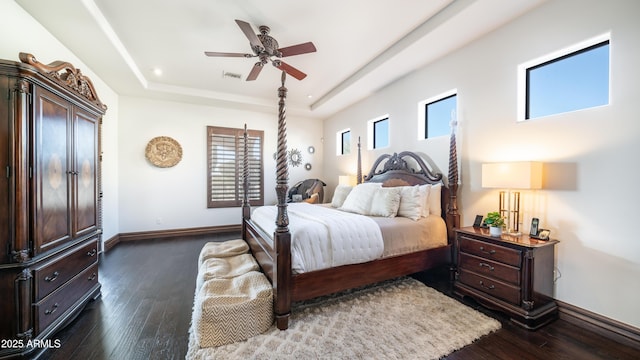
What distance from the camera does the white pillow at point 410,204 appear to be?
118 inches

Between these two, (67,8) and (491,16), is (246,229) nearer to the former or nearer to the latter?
(67,8)

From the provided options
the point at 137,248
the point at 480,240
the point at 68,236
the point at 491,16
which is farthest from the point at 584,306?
the point at 137,248

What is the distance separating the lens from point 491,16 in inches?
99.3

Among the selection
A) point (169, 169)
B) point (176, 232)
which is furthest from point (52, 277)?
point (169, 169)

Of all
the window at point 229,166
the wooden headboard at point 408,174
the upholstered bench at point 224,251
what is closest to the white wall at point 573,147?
the wooden headboard at point 408,174

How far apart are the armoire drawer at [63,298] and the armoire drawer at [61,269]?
0.15 feet

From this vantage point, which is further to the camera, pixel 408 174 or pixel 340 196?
pixel 340 196

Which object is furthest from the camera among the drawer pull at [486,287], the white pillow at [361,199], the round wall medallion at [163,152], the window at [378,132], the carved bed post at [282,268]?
the round wall medallion at [163,152]

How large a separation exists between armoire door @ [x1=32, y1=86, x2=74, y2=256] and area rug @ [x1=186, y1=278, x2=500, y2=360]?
1.36 metres

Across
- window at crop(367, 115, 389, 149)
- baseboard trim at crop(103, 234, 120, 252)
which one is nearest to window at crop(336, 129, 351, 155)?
window at crop(367, 115, 389, 149)

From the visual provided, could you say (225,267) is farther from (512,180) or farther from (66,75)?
(512,180)

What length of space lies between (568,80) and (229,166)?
5703 mm

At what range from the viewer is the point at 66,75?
216cm

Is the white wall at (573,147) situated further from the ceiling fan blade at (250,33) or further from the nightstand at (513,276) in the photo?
the ceiling fan blade at (250,33)
